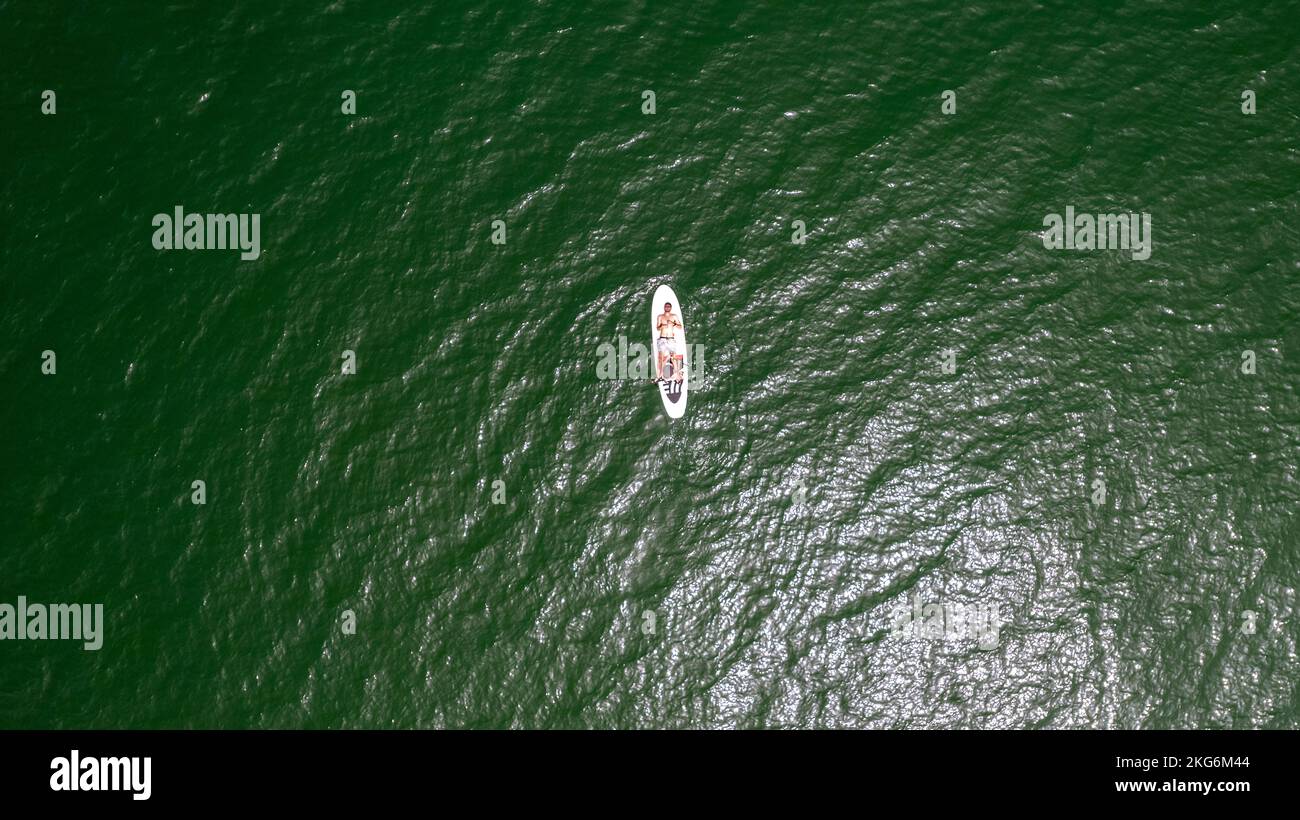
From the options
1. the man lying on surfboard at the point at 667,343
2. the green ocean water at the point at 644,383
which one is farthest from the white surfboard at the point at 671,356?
the green ocean water at the point at 644,383

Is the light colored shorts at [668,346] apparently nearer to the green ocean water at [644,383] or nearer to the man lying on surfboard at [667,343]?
the man lying on surfboard at [667,343]

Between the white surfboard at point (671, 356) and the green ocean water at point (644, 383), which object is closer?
the green ocean water at point (644, 383)

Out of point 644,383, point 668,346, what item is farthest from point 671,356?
point 644,383

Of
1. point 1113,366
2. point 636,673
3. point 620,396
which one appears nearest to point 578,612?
point 636,673

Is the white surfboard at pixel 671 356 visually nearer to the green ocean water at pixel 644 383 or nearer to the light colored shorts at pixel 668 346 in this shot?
the light colored shorts at pixel 668 346

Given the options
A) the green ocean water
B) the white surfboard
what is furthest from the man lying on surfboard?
the green ocean water

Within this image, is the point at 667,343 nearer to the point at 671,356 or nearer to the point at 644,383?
the point at 671,356

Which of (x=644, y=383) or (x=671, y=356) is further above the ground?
(x=671, y=356)
